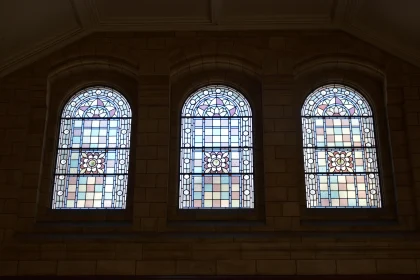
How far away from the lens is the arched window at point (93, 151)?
876 centimetres

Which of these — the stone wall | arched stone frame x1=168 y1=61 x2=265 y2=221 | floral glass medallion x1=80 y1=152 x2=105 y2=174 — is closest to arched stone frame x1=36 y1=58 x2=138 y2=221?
the stone wall

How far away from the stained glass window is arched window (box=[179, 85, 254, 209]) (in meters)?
0.84
